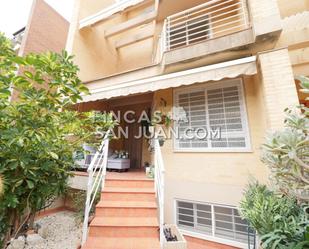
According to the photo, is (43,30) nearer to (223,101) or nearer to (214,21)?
(214,21)

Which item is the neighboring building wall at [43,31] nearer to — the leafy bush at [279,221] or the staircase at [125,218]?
the staircase at [125,218]

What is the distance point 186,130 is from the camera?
326 inches

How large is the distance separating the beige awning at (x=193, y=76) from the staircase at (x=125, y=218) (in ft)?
13.4

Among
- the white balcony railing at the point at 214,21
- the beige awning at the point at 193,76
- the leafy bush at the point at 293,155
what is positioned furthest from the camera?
the white balcony railing at the point at 214,21

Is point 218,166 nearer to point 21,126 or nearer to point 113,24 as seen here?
point 21,126

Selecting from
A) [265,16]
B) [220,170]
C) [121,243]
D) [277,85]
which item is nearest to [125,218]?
[121,243]

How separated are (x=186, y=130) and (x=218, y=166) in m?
2.19

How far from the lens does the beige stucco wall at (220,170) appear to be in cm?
673

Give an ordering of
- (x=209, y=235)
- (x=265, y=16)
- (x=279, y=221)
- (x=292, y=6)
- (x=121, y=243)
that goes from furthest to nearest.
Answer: (x=292, y=6) < (x=209, y=235) < (x=265, y=16) < (x=121, y=243) < (x=279, y=221)

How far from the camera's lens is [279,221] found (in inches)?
149

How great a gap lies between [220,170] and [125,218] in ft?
13.8

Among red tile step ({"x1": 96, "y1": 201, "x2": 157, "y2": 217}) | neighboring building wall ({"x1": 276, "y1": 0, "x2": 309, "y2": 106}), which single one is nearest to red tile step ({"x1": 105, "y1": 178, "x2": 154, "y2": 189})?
red tile step ({"x1": 96, "y1": 201, "x2": 157, "y2": 217})

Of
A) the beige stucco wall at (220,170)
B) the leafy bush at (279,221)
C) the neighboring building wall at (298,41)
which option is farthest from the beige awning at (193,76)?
the leafy bush at (279,221)

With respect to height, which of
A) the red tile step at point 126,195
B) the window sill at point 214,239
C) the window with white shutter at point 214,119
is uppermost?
the window with white shutter at point 214,119
